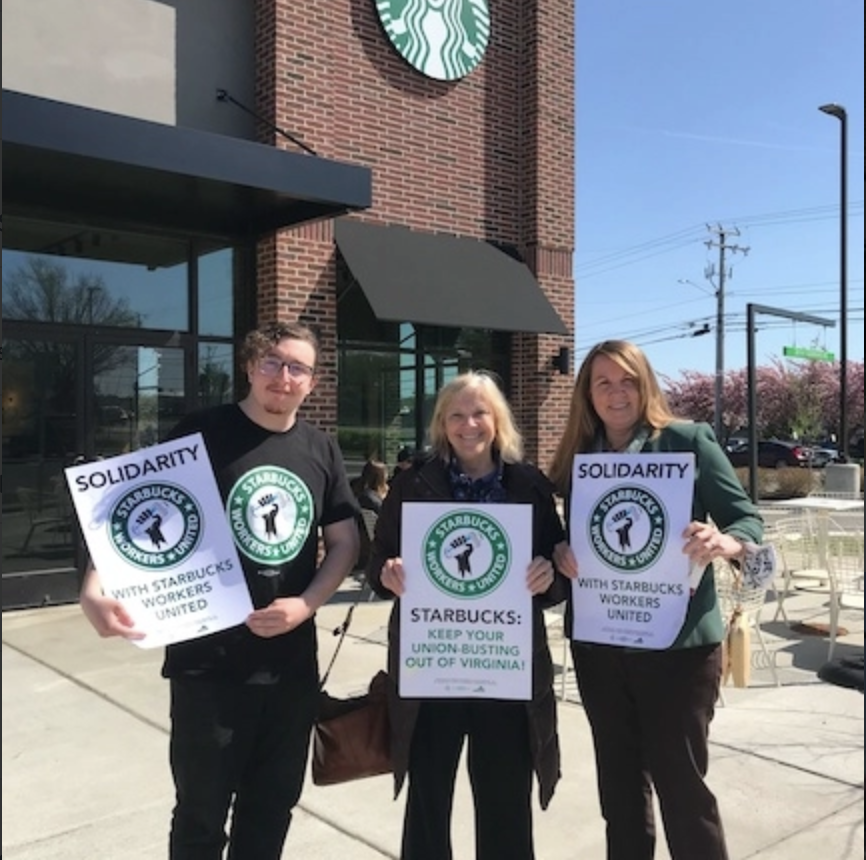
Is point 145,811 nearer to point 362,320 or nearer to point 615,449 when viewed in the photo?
point 615,449

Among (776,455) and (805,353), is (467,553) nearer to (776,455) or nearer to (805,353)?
(805,353)

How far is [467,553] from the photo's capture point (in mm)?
2582

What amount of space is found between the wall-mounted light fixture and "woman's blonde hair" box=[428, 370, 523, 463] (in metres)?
7.81

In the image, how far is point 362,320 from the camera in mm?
9508

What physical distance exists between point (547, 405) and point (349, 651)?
16.0 feet

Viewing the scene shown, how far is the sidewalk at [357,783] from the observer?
348cm

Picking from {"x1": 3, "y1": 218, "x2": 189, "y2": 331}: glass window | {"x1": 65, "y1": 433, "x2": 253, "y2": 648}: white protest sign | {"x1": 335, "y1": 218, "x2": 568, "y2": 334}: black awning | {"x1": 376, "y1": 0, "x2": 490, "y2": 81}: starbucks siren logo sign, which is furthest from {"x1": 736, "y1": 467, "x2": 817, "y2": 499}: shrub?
{"x1": 65, "y1": 433, "x2": 253, "y2": 648}: white protest sign

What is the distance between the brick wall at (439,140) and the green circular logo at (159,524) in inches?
250

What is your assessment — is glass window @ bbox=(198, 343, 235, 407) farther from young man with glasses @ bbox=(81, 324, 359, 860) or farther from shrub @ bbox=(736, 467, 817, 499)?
shrub @ bbox=(736, 467, 817, 499)

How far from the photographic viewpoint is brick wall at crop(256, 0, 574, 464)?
8.68 metres

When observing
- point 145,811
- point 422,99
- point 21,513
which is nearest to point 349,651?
point 145,811

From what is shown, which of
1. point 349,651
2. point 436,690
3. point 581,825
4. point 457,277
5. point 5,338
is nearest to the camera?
point 436,690

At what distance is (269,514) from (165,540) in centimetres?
29

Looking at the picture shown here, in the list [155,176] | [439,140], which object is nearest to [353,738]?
[155,176]
